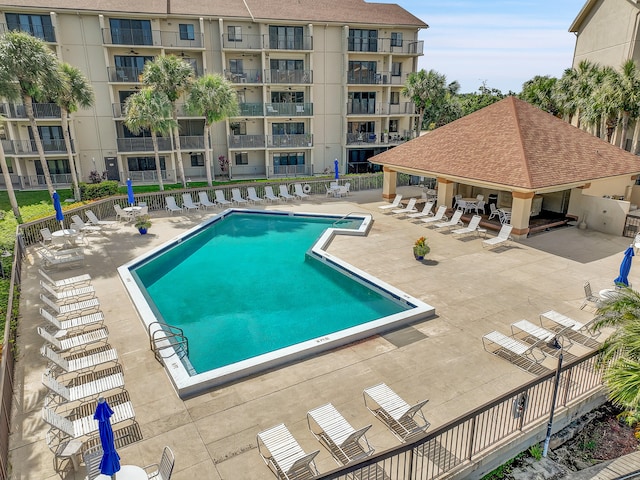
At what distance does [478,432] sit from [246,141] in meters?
30.6

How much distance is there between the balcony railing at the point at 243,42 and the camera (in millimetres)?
32969

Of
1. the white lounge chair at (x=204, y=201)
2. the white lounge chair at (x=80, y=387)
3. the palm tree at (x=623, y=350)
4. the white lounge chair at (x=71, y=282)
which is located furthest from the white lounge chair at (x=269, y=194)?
the palm tree at (x=623, y=350)

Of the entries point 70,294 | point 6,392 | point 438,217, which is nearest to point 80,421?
point 6,392

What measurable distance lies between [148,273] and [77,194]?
12.8m

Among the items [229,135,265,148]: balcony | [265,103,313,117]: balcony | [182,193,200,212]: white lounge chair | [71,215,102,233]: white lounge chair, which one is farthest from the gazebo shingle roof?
[71,215,102,233]: white lounge chair

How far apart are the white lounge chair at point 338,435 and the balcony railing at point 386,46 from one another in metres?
33.1

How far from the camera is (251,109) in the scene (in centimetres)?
3388

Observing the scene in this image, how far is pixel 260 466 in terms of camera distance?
682 centimetres

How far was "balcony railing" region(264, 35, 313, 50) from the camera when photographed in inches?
1319

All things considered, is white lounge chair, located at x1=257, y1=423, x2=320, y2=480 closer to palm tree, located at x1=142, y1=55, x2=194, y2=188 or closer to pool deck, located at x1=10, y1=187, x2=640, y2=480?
pool deck, located at x1=10, y1=187, x2=640, y2=480

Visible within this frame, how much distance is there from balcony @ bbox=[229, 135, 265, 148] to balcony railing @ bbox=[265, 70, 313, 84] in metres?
4.64

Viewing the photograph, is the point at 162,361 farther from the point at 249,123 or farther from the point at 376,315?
the point at 249,123

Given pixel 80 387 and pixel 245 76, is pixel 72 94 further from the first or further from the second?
pixel 80 387

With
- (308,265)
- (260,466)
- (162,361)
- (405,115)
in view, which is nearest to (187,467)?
(260,466)
